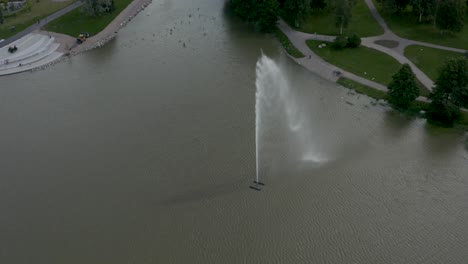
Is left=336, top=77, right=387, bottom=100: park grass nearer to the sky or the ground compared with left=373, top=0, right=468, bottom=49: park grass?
nearer to the ground

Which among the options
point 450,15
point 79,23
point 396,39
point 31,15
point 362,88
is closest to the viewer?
point 362,88

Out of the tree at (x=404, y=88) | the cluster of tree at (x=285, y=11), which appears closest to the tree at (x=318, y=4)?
the cluster of tree at (x=285, y=11)

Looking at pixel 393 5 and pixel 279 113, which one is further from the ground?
pixel 393 5

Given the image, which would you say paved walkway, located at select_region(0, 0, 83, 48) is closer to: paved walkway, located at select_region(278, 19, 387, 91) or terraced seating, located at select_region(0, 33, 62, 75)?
terraced seating, located at select_region(0, 33, 62, 75)

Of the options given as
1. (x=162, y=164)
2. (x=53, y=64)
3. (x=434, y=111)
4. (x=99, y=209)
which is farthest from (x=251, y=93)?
(x=53, y=64)

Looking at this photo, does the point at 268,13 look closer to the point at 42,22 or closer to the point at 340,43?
the point at 340,43

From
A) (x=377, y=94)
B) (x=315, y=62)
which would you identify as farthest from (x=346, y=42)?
(x=377, y=94)

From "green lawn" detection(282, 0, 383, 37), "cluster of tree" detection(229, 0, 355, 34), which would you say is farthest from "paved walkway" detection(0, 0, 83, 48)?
"green lawn" detection(282, 0, 383, 37)
